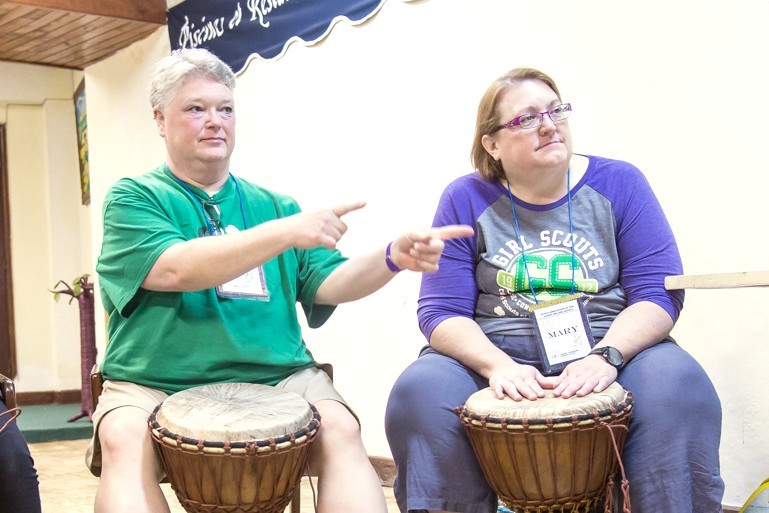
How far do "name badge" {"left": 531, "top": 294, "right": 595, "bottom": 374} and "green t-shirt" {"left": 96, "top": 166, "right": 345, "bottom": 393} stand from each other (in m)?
0.63

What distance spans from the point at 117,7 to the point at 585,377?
15.0 feet

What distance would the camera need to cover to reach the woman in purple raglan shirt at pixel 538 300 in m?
2.10

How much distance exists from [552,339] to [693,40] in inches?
48.9

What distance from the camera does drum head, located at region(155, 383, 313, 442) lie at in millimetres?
1962

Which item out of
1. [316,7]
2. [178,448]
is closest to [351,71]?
[316,7]

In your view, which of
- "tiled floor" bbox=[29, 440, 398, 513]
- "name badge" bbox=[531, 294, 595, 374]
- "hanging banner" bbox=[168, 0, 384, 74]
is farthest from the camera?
"hanging banner" bbox=[168, 0, 384, 74]

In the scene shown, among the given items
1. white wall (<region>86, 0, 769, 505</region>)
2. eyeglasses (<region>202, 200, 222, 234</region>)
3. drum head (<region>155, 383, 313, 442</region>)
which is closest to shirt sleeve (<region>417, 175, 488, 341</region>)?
drum head (<region>155, 383, 313, 442</region>)

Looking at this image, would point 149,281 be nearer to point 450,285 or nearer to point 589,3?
point 450,285

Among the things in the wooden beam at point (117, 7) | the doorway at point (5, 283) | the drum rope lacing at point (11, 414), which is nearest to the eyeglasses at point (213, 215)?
the drum rope lacing at point (11, 414)

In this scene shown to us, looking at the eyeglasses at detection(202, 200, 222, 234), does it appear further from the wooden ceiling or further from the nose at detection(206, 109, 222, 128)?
the wooden ceiling

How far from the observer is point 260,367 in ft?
7.79

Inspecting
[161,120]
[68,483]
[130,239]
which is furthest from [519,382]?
[68,483]

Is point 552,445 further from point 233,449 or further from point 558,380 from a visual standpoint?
point 233,449

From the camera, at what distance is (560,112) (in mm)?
2465
